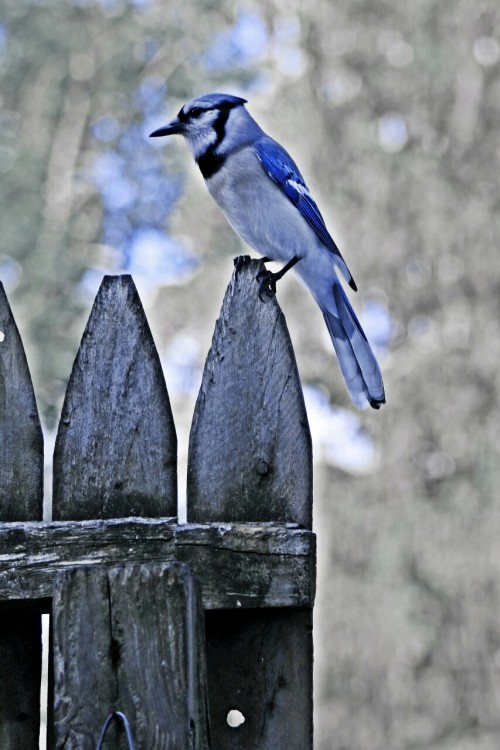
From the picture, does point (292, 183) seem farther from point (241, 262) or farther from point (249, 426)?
point (249, 426)

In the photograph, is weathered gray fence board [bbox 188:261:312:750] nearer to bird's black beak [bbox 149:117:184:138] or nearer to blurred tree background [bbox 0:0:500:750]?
bird's black beak [bbox 149:117:184:138]

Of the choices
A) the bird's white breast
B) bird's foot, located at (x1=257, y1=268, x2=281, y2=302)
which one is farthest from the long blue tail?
bird's foot, located at (x1=257, y1=268, x2=281, y2=302)

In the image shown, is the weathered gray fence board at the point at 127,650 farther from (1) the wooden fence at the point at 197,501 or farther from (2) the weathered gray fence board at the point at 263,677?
(2) the weathered gray fence board at the point at 263,677

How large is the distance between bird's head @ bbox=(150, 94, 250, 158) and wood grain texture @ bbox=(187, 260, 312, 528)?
1.32m

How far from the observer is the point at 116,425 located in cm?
171

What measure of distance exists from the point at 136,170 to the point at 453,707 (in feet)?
13.1

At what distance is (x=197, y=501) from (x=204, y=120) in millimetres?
1606

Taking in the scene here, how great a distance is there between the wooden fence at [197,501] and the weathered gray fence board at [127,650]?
0.47 ft

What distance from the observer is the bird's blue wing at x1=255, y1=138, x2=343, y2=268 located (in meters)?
2.93

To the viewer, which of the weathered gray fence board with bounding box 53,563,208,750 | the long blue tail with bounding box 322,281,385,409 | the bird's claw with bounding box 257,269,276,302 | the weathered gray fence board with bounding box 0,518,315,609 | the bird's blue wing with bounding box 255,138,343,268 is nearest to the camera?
the weathered gray fence board with bounding box 53,563,208,750

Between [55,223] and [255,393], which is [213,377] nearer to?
[255,393]

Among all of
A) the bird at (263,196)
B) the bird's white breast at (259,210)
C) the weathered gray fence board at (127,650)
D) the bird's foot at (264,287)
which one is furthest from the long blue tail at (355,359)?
the weathered gray fence board at (127,650)

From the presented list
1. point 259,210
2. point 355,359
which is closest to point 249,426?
point 355,359

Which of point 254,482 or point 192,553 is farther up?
point 254,482
